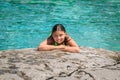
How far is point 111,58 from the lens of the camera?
582cm

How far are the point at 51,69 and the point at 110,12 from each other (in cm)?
1474

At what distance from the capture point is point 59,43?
6.32 metres

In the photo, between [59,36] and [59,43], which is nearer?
[59,36]

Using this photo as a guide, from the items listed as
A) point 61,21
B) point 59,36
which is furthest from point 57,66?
point 61,21

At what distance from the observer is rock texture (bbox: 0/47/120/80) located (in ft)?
15.4

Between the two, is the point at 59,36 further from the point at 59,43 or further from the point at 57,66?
the point at 57,66

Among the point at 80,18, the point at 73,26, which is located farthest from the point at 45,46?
the point at 80,18

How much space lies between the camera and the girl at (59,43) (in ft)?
20.0

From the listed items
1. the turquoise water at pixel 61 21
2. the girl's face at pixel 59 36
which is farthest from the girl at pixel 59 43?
the turquoise water at pixel 61 21

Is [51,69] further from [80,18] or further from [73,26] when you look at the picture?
[80,18]

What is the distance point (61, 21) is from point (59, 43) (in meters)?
10.2

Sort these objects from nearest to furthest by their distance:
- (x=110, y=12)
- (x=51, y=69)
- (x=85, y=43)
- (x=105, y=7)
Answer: (x=51, y=69) < (x=85, y=43) < (x=110, y=12) < (x=105, y=7)

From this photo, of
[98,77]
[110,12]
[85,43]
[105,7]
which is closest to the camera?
[98,77]

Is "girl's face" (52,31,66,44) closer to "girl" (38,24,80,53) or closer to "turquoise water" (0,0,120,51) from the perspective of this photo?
"girl" (38,24,80,53)
